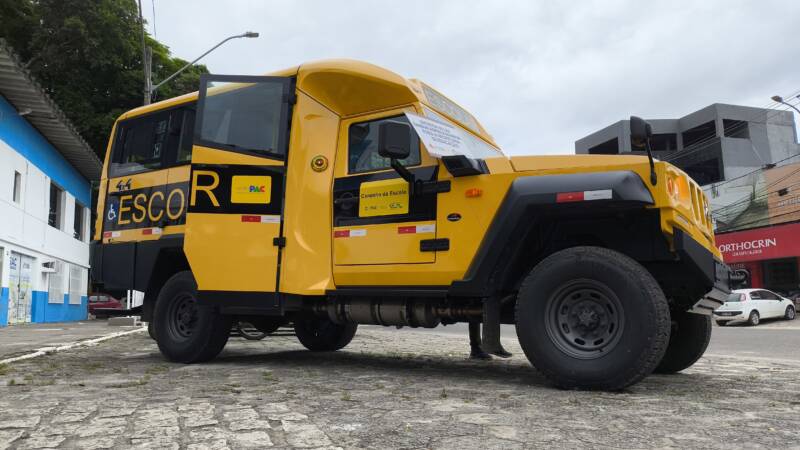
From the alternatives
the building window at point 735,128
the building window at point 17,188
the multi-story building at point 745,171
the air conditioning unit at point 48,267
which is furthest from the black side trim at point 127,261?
the building window at point 735,128

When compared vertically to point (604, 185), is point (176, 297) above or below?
below

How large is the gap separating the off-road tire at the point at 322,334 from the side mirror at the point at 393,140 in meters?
3.31

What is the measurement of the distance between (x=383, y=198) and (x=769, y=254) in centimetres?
2813

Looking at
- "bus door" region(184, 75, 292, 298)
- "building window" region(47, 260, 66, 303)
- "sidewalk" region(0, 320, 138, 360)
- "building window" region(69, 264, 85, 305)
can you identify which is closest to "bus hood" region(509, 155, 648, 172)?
"bus door" region(184, 75, 292, 298)

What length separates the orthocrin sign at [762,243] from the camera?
26.8 m

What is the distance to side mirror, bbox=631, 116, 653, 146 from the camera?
4281 mm

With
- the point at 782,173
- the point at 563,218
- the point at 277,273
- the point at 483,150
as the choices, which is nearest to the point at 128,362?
the point at 277,273

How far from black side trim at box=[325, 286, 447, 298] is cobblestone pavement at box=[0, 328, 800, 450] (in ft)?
2.31

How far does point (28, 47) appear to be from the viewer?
1061 inches

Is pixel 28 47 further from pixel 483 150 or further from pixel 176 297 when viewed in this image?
pixel 483 150

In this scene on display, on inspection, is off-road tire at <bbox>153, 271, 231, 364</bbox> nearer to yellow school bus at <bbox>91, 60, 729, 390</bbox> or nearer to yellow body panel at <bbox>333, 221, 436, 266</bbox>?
yellow school bus at <bbox>91, 60, 729, 390</bbox>

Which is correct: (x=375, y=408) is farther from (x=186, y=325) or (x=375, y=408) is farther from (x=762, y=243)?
(x=762, y=243)

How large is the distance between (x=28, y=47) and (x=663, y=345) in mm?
30183

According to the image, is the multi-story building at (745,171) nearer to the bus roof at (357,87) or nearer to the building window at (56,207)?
the bus roof at (357,87)
